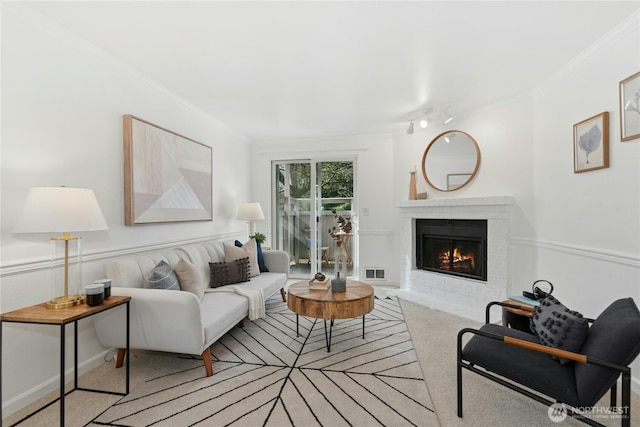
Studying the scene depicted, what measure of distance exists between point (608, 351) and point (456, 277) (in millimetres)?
2613

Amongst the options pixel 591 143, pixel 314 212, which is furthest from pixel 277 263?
pixel 591 143

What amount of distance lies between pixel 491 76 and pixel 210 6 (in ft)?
8.39

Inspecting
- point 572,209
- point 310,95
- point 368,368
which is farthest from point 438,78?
point 368,368

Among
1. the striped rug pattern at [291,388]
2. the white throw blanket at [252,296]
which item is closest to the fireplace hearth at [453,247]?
the striped rug pattern at [291,388]

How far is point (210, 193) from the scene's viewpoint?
410 centimetres

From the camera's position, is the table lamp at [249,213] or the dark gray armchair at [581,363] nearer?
the dark gray armchair at [581,363]

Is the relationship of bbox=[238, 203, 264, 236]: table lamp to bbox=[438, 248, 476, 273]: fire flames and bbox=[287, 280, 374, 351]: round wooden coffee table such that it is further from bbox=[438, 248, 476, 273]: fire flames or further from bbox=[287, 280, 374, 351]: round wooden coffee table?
bbox=[438, 248, 476, 273]: fire flames

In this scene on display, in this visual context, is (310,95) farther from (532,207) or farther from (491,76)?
(532,207)

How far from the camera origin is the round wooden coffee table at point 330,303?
2.64m

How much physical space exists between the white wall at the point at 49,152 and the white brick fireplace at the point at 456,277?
3330 millimetres

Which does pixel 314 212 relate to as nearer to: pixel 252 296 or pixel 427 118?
pixel 427 118

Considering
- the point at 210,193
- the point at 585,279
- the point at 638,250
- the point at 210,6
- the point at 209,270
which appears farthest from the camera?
the point at 210,193

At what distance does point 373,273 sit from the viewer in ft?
16.9

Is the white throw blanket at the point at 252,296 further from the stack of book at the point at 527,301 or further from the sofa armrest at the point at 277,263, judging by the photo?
the stack of book at the point at 527,301
